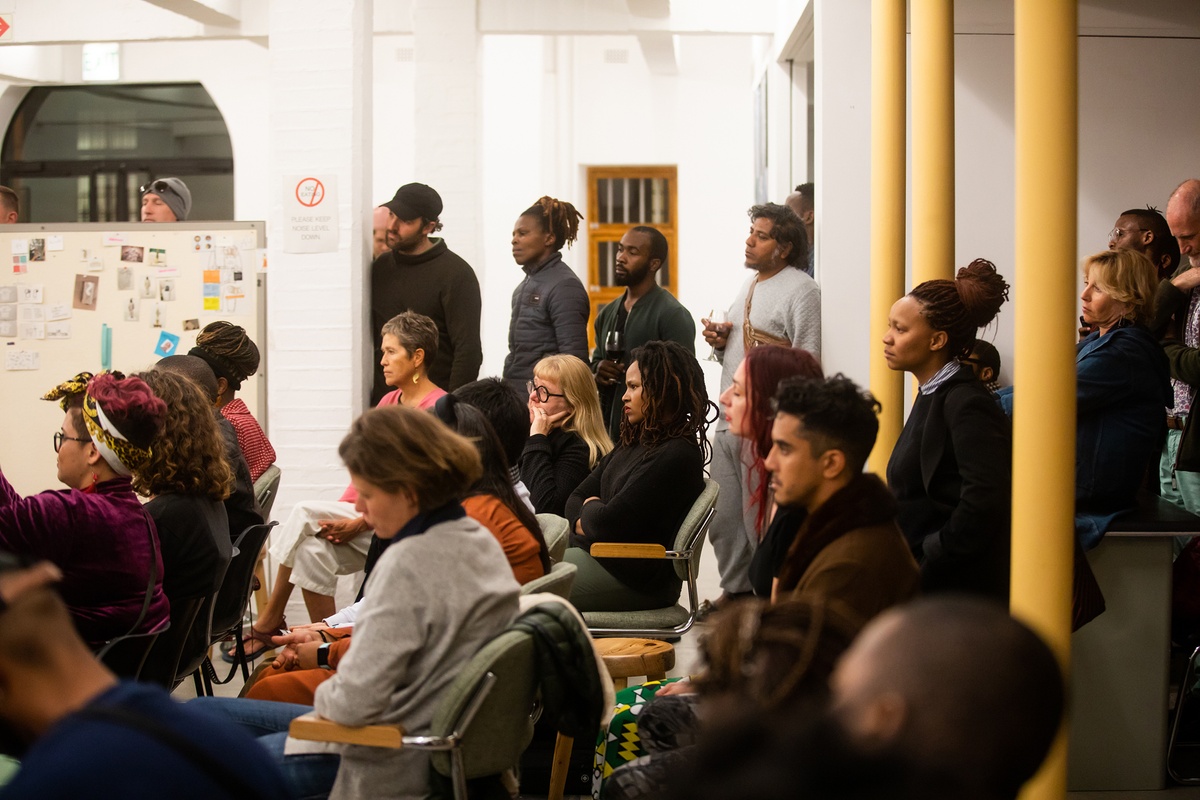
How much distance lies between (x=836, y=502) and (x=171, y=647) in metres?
1.70

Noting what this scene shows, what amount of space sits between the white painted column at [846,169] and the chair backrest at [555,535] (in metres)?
2.35

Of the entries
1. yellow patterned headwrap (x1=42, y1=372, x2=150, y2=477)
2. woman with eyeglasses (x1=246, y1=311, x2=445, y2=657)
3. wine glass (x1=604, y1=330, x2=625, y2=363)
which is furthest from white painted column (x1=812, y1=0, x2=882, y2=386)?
yellow patterned headwrap (x1=42, y1=372, x2=150, y2=477)

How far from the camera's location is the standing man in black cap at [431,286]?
207 inches

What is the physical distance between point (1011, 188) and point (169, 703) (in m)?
5.53

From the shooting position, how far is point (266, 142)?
38.8ft

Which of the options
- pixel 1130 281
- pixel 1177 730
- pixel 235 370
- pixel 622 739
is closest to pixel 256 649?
pixel 235 370

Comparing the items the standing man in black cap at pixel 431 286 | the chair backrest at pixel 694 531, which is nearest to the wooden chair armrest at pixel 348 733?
the chair backrest at pixel 694 531

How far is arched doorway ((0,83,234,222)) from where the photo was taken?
1224 cm

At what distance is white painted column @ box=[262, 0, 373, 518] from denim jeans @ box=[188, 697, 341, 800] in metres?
2.90

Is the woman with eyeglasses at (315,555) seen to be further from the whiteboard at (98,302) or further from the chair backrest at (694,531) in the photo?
the whiteboard at (98,302)

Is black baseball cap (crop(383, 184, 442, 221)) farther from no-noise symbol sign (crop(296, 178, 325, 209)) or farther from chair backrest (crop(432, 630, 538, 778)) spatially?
chair backrest (crop(432, 630, 538, 778))

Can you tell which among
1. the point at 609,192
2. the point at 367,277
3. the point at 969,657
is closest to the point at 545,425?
the point at 367,277

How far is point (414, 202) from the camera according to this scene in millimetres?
5289

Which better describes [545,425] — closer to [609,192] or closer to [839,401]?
[839,401]
